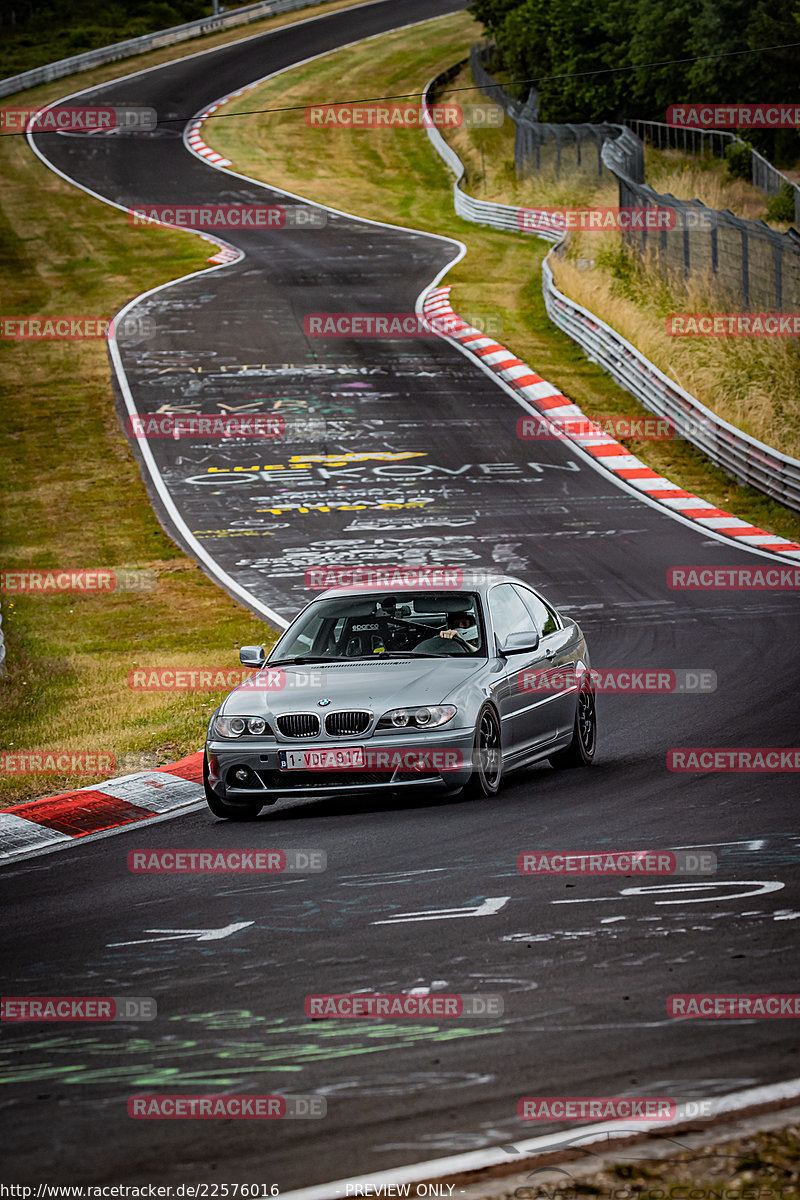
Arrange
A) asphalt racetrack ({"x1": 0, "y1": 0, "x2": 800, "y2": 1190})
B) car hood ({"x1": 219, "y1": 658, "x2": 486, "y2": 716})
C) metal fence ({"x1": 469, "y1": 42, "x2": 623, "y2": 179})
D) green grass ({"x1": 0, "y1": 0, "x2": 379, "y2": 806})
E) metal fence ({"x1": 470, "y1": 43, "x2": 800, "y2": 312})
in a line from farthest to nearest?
metal fence ({"x1": 469, "y1": 42, "x2": 623, "y2": 179}) < metal fence ({"x1": 470, "y1": 43, "x2": 800, "y2": 312}) < green grass ({"x1": 0, "y1": 0, "x2": 379, "y2": 806}) < car hood ({"x1": 219, "y1": 658, "x2": 486, "y2": 716}) < asphalt racetrack ({"x1": 0, "y1": 0, "x2": 800, "y2": 1190})

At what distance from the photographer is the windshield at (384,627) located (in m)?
10.8

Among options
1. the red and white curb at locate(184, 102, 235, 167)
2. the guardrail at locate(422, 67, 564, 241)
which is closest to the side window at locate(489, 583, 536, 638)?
the guardrail at locate(422, 67, 564, 241)

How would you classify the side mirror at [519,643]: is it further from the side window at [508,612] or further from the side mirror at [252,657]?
the side mirror at [252,657]

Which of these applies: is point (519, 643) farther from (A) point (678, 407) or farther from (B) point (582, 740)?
(A) point (678, 407)

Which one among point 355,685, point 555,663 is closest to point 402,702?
point 355,685

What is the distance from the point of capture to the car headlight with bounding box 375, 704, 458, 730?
973 cm

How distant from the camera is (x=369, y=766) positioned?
9.73 m

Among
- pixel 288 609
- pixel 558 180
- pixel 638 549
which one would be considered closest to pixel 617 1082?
pixel 288 609

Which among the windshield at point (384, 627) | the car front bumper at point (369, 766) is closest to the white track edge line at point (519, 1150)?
the car front bumper at point (369, 766)

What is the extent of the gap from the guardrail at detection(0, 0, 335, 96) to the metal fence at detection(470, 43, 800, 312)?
3263 centimetres

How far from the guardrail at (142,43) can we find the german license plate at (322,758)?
6532 centimetres

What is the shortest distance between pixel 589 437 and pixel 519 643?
17575 millimetres

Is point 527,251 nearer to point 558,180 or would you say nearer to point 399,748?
point 558,180

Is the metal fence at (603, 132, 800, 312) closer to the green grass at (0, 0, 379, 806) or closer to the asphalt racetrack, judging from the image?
the asphalt racetrack
